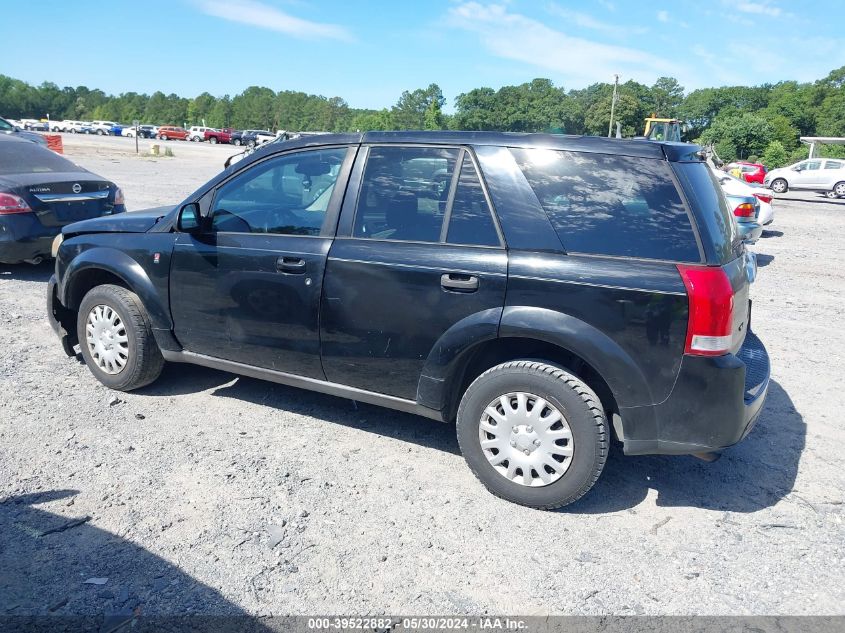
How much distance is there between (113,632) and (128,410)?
2268 millimetres

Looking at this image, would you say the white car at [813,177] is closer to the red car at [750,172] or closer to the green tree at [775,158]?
the red car at [750,172]

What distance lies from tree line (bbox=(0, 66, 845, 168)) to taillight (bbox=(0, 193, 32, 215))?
43.3 feet

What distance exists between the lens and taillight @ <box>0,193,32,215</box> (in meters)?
7.58

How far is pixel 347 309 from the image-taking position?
3.90 metres

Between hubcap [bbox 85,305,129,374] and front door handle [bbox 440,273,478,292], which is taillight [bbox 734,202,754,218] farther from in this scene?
hubcap [bbox 85,305,129,374]

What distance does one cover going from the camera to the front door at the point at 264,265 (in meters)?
4.05

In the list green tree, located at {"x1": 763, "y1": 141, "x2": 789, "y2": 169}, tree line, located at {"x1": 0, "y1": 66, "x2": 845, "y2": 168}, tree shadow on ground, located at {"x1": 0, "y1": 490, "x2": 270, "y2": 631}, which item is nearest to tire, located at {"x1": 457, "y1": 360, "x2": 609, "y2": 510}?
tree shadow on ground, located at {"x1": 0, "y1": 490, "x2": 270, "y2": 631}

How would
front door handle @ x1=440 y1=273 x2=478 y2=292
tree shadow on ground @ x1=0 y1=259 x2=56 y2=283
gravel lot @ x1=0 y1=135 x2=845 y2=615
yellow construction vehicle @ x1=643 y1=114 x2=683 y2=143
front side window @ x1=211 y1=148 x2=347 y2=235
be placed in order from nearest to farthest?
1. gravel lot @ x1=0 y1=135 x2=845 y2=615
2. front door handle @ x1=440 y1=273 x2=478 y2=292
3. front side window @ x1=211 y1=148 x2=347 y2=235
4. tree shadow on ground @ x1=0 y1=259 x2=56 y2=283
5. yellow construction vehicle @ x1=643 y1=114 x2=683 y2=143

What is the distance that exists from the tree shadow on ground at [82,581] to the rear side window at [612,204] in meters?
2.41

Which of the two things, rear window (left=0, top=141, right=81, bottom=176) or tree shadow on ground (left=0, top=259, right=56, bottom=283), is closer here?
rear window (left=0, top=141, right=81, bottom=176)

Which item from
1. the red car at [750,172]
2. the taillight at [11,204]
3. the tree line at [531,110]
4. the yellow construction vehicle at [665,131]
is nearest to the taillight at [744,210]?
the tree line at [531,110]

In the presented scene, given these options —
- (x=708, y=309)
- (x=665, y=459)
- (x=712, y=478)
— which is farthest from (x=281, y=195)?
(x=712, y=478)

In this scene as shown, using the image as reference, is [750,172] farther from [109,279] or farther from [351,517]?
[351,517]

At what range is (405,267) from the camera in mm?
3715
